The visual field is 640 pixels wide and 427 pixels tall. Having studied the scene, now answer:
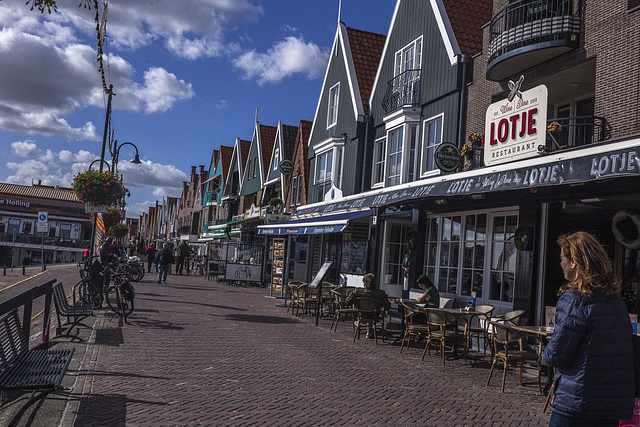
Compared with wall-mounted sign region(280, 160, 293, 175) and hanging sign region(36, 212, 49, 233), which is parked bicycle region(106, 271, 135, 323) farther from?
hanging sign region(36, 212, 49, 233)

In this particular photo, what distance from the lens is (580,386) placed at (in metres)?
2.96

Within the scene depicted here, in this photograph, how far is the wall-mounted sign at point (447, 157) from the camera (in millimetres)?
13278

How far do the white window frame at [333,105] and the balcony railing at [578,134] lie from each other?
11.3 metres

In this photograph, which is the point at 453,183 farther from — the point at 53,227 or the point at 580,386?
the point at 53,227

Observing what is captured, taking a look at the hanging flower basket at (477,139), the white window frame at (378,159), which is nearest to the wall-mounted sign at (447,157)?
the hanging flower basket at (477,139)

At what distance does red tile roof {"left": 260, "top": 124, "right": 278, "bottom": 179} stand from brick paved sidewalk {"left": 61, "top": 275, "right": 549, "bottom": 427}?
26.1 m

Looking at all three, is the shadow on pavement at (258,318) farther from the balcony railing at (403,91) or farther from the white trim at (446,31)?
the white trim at (446,31)

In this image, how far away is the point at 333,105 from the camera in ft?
75.9

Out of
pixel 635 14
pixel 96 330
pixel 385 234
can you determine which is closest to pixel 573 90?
pixel 635 14

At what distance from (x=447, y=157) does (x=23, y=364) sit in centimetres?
1042

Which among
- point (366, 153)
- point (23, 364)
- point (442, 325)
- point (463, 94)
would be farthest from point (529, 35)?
point (23, 364)

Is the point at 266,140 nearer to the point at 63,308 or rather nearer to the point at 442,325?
the point at 63,308

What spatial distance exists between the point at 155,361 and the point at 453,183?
6.32 m

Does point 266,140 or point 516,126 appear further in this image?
point 266,140
